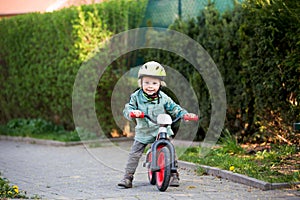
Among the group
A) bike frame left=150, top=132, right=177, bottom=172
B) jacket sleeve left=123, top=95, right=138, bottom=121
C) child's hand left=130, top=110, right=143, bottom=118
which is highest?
jacket sleeve left=123, top=95, right=138, bottom=121

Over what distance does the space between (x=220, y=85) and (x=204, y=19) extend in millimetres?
1373

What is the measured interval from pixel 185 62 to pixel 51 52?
376cm

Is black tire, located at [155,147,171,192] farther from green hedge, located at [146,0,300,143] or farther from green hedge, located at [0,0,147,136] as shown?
green hedge, located at [0,0,147,136]

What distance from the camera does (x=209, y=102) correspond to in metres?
11.2

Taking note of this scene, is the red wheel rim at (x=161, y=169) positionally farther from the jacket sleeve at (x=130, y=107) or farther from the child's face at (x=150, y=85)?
the child's face at (x=150, y=85)

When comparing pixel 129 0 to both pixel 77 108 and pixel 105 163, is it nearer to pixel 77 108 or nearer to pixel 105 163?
pixel 77 108

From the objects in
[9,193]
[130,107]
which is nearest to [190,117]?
[130,107]

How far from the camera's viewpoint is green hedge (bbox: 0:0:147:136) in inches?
517

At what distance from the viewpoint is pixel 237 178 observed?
7605 mm

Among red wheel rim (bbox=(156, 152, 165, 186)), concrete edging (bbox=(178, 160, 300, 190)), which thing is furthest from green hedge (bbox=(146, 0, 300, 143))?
red wheel rim (bbox=(156, 152, 165, 186))

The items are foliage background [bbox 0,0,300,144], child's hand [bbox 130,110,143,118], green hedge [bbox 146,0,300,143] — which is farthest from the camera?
foliage background [bbox 0,0,300,144]

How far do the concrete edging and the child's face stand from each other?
1.42 meters

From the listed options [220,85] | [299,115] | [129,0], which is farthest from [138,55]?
[299,115]

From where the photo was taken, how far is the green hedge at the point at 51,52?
13141 mm
